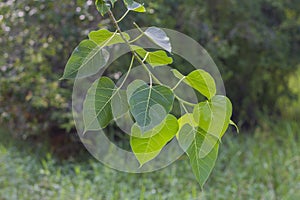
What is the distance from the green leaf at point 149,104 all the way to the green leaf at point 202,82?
4 centimetres

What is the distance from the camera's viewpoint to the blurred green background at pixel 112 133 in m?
2.69

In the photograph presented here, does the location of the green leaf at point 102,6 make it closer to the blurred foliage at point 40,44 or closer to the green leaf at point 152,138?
the green leaf at point 152,138

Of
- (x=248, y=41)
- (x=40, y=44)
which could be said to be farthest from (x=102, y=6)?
(x=248, y=41)

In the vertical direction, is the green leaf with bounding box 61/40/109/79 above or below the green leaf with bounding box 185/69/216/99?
above

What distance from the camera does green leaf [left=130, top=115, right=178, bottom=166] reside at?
59 centimetres

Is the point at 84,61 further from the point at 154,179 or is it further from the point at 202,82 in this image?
the point at 154,179

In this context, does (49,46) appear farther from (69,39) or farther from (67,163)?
(67,163)

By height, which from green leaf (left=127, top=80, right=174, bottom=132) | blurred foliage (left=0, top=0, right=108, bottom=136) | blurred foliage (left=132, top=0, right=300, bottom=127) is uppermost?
green leaf (left=127, top=80, right=174, bottom=132)

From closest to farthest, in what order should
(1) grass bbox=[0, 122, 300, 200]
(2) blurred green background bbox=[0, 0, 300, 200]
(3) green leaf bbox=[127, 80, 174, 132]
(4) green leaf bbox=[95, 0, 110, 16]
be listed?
(3) green leaf bbox=[127, 80, 174, 132] → (4) green leaf bbox=[95, 0, 110, 16] → (1) grass bbox=[0, 122, 300, 200] → (2) blurred green background bbox=[0, 0, 300, 200]

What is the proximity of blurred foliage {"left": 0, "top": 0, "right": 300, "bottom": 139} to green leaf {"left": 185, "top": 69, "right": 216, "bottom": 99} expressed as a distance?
5.83 feet

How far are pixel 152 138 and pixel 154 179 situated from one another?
2.36 m

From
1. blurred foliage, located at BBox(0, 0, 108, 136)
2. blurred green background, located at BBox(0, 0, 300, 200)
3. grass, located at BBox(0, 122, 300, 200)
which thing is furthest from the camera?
blurred foliage, located at BBox(0, 0, 108, 136)

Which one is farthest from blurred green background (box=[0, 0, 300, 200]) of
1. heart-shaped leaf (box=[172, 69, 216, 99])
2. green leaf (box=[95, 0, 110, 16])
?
heart-shaped leaf (box=[172, 69, 216, 99])

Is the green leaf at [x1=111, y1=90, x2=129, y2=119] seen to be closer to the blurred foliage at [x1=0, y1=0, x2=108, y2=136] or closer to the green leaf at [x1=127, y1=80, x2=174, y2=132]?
the green leaf at [x1=127, y1=80, x2=174, y2=132]
